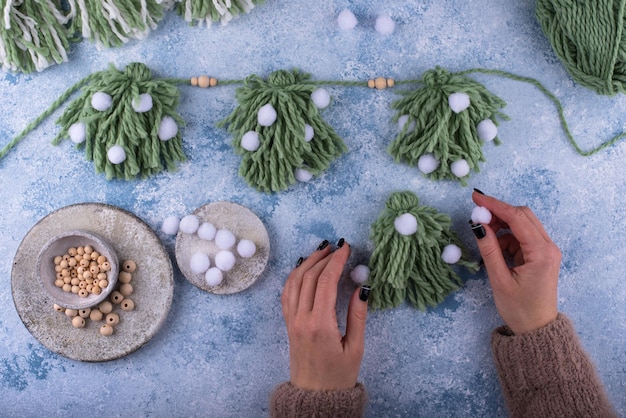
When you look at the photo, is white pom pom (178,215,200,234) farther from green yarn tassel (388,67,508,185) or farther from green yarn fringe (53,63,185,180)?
green yarn tassel (388,67,508,185)

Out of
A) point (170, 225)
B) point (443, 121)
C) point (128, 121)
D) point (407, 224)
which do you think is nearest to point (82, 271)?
point (170, 225)

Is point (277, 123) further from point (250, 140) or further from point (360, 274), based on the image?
point (360, 274)

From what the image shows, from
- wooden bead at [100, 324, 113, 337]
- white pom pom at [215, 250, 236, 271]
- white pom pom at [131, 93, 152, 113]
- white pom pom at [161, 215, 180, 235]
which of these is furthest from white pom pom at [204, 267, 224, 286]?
white pom pom at [131, 93, 152, 113]

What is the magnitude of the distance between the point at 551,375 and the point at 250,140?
756 mm

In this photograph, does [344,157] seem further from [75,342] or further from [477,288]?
[75,342]

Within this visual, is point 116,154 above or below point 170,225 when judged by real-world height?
above

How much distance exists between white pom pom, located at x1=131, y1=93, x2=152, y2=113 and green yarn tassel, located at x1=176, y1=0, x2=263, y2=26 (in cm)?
19

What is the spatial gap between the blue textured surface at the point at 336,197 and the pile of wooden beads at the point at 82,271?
132 millimetres

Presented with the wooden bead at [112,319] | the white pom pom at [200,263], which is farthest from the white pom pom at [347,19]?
the wooden bead at [112,319]

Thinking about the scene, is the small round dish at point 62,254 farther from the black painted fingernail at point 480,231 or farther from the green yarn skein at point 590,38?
the green yarn skein at point 590,38

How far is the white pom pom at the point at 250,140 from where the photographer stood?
47.8 inches

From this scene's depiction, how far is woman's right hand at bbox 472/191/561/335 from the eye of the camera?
3.84 feet

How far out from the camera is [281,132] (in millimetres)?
1226

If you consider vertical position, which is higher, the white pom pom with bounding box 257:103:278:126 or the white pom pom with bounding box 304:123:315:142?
the white pom pom with bounding box 257:103:278:126
